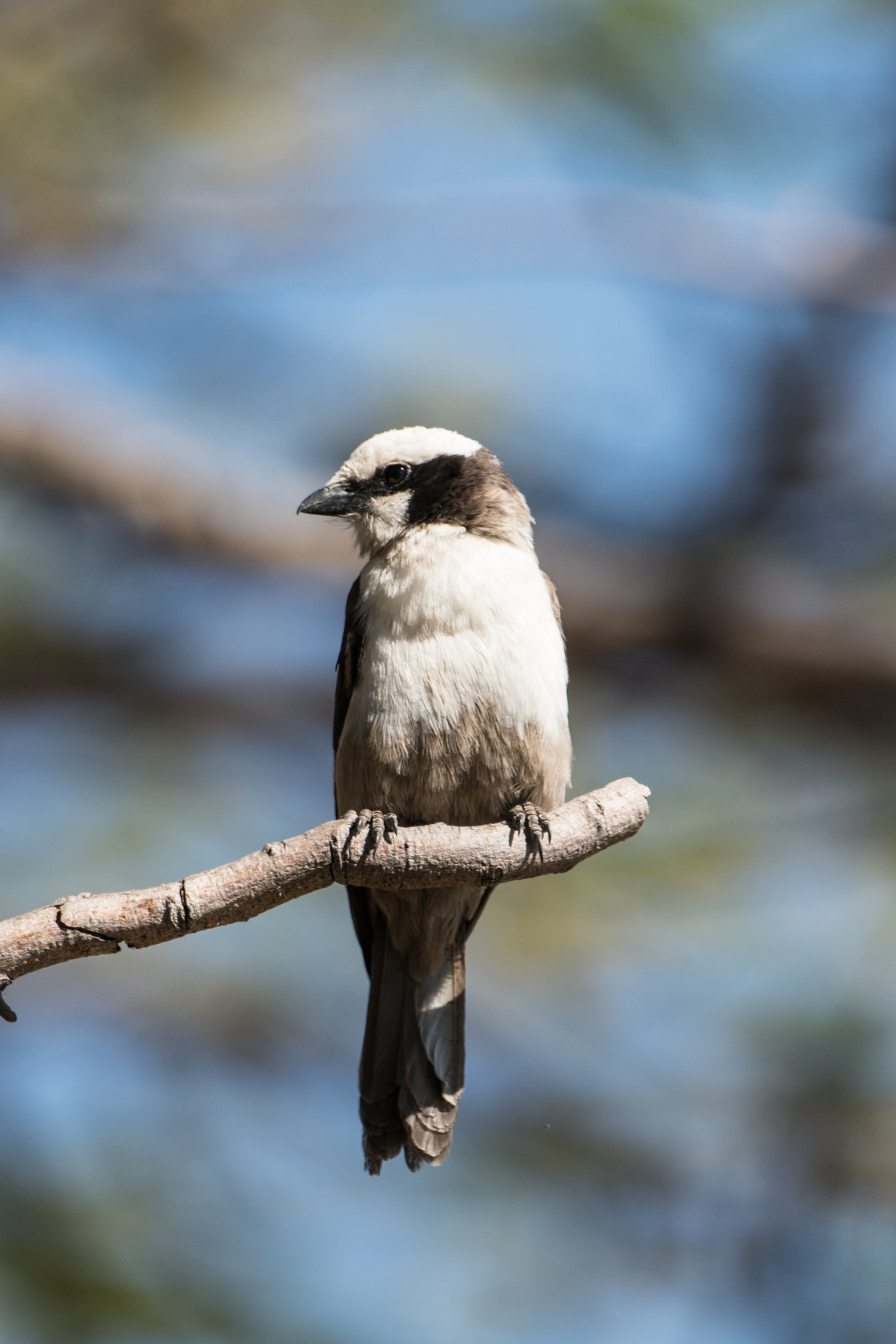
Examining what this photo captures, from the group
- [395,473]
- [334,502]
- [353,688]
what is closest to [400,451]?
[395,473]

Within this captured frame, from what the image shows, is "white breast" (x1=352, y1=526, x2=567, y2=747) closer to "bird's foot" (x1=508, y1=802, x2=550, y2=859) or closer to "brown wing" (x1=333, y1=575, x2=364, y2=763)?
"brown wing" (x1=333, y1=575, x2=364, y2=763)

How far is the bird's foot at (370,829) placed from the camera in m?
3.31

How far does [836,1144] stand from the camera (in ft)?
24.2

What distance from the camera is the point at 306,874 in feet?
10.7

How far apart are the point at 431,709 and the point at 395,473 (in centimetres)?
114

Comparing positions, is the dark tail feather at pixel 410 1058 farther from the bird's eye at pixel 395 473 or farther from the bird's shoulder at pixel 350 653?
the bird's eye at pixel 395 473

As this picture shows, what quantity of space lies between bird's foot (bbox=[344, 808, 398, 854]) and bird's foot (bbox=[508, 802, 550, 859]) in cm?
35

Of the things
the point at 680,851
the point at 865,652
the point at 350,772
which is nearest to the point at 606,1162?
the point at 680,851

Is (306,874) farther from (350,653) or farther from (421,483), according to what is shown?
(421,483)

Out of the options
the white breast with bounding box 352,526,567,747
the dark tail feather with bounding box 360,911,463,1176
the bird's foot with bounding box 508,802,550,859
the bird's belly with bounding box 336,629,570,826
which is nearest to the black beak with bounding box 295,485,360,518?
the white breast with bounding box 352,526,567,747

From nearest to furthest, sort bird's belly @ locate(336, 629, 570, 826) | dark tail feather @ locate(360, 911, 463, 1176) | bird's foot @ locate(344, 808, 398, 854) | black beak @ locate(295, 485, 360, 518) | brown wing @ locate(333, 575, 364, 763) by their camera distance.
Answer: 1. bird's foot @ locate(344, 808, 398, 854)
2. bird's belly @ locate(336, 629, 570, 826)
3. dark tail feather @ locate(360, 911, 463, 1176)
4. brown wing @ locate(333, 575, 364, 763)
5. black beak @ locate(295, 485, 360, 518)

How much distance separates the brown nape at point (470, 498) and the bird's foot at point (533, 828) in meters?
1.33

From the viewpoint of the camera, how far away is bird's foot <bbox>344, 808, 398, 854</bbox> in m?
3.31

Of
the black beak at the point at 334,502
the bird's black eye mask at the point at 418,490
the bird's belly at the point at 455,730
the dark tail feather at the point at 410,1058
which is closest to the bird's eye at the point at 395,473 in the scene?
the bird's black eye mask at the point at 418,490
